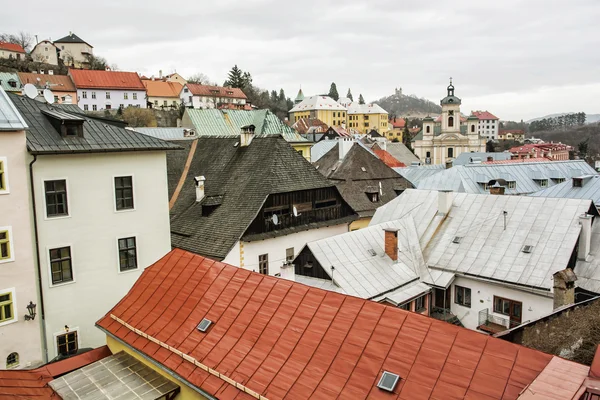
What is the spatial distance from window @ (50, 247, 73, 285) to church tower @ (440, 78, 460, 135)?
272ft

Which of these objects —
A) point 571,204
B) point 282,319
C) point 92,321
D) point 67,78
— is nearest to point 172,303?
point 282,319

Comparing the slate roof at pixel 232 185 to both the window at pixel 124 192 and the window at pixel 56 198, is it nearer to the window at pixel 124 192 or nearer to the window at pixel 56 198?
the window at pixel 124 192

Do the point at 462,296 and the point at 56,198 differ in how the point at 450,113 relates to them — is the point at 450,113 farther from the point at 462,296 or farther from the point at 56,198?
the point at 56,198

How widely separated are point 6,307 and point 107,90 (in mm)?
68301

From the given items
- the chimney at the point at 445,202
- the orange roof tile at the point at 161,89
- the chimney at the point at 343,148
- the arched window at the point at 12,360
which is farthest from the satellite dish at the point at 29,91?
the orange roof tile at the point at 161,89

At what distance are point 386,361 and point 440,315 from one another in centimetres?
1238

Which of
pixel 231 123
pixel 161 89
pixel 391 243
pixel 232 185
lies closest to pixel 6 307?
pixel 232 185

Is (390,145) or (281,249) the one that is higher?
(390,145)

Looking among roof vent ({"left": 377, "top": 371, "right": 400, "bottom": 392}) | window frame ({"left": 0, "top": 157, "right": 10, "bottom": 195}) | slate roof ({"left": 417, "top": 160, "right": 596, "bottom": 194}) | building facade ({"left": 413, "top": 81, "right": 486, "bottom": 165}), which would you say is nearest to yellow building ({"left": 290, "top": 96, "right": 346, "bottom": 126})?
building facade ({"left": 413, "top": 81, "right": 486, "bottom": 165})

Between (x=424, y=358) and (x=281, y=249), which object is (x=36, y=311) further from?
(x=424, y=358)

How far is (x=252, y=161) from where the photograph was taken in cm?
2428

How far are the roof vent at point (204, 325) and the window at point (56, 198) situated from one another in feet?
30.2

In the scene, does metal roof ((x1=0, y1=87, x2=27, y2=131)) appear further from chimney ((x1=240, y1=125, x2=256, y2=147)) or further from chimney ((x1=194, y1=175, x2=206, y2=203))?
chimney ((x1=240, y1=125, x2=256, y2=147))

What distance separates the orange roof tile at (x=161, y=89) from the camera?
9130 centimetres
